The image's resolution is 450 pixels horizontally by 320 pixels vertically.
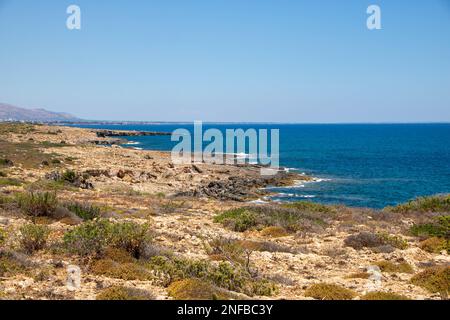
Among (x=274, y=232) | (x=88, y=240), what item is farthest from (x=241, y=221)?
(x=88, y=240)

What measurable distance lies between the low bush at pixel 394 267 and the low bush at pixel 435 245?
2787 mm

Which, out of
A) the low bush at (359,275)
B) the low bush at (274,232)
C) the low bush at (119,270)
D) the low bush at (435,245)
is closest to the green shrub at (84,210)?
the low bush at (274,232)

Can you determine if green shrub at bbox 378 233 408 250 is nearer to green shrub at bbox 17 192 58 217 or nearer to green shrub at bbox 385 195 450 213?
green shrub at bbox 385 195 450 213

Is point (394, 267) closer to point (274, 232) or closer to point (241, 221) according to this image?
point (274, 232)

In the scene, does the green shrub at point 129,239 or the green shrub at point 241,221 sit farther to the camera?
the green shrub at point 241,221

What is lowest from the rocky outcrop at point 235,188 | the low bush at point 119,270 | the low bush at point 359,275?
the rocky outcrop at point 235,188

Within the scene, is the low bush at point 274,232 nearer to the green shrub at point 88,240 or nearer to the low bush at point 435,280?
the low bush at point 435,280

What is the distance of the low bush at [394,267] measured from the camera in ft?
36.3

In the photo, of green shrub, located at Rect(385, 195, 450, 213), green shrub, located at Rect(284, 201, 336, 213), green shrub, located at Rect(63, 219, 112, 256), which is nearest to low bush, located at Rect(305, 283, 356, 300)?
green shrub, located at Rect(63, 219, 112, 256)

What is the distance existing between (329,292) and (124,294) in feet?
13.3

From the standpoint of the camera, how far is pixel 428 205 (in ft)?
71.3

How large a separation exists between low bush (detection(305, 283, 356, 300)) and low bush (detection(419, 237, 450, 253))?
6538 mm

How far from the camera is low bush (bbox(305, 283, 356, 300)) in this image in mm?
8359
